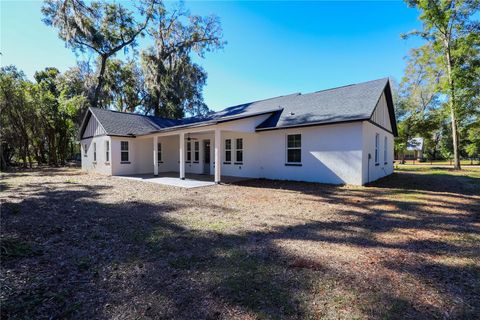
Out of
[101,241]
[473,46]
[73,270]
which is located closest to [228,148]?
[101,241]

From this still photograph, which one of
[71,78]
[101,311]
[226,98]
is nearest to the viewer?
[101,311]

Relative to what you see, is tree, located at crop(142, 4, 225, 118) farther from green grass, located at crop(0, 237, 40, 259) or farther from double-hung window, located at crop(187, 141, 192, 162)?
green grass, located at crop(0, 237, 40, 259)

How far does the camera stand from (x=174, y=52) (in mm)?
24938

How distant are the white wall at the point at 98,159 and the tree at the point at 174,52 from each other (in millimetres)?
9112

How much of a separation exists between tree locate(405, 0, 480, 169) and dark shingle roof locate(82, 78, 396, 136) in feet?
21.3

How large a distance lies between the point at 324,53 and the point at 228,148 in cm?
967

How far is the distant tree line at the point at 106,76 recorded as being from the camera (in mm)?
20016

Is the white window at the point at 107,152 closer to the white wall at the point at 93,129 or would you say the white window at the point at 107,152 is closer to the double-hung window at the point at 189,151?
the white wall at the point at 93,129

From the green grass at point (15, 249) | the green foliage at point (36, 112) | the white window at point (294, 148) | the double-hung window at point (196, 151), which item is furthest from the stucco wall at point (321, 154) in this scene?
the green foliage at point (36, 112)

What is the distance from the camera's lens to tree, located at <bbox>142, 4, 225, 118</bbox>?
2427cm

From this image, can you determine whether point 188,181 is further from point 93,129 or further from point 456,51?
point 456,51

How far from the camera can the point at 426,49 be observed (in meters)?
22.3

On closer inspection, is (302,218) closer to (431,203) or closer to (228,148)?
(431,203)

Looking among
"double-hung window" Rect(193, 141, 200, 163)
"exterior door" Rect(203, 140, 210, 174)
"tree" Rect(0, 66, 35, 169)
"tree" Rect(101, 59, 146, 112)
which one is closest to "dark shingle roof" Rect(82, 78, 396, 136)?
"exterior door" Rect(203, 140, 210, 174)
